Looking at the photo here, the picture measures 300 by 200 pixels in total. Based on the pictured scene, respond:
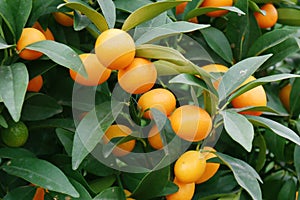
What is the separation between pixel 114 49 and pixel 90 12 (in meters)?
0.08

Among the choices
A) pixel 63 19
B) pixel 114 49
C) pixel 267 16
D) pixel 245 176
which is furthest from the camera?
pixel 267 16

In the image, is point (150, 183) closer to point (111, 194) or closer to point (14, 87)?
point (111, 194)

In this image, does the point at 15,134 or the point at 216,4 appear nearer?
the point at 15,134

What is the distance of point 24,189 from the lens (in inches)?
28.7

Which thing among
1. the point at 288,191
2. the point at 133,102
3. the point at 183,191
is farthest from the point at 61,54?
the point at 288,191

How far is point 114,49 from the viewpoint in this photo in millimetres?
589

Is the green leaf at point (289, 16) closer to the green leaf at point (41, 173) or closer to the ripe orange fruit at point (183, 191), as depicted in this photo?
the ripe orange fruit at point (183, 191)

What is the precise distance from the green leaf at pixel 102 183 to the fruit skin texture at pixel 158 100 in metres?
0.14

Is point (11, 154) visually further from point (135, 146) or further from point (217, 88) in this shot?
point (217, 88)

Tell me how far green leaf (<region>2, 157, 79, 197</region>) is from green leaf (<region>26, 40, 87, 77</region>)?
0.14 m

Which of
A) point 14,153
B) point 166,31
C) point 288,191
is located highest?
point 166,31

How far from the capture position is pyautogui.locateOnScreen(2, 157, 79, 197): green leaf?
646 mm

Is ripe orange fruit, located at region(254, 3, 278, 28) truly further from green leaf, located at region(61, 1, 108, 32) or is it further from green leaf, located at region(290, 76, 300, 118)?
green leaf, located at region(61, 1, 108, 32)

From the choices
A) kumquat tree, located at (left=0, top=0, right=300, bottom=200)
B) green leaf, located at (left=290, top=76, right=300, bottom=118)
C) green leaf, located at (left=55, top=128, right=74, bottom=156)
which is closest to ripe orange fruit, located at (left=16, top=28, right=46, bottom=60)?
kumquat tree, located at (left=0, top=0, right=300, bottom=200)
